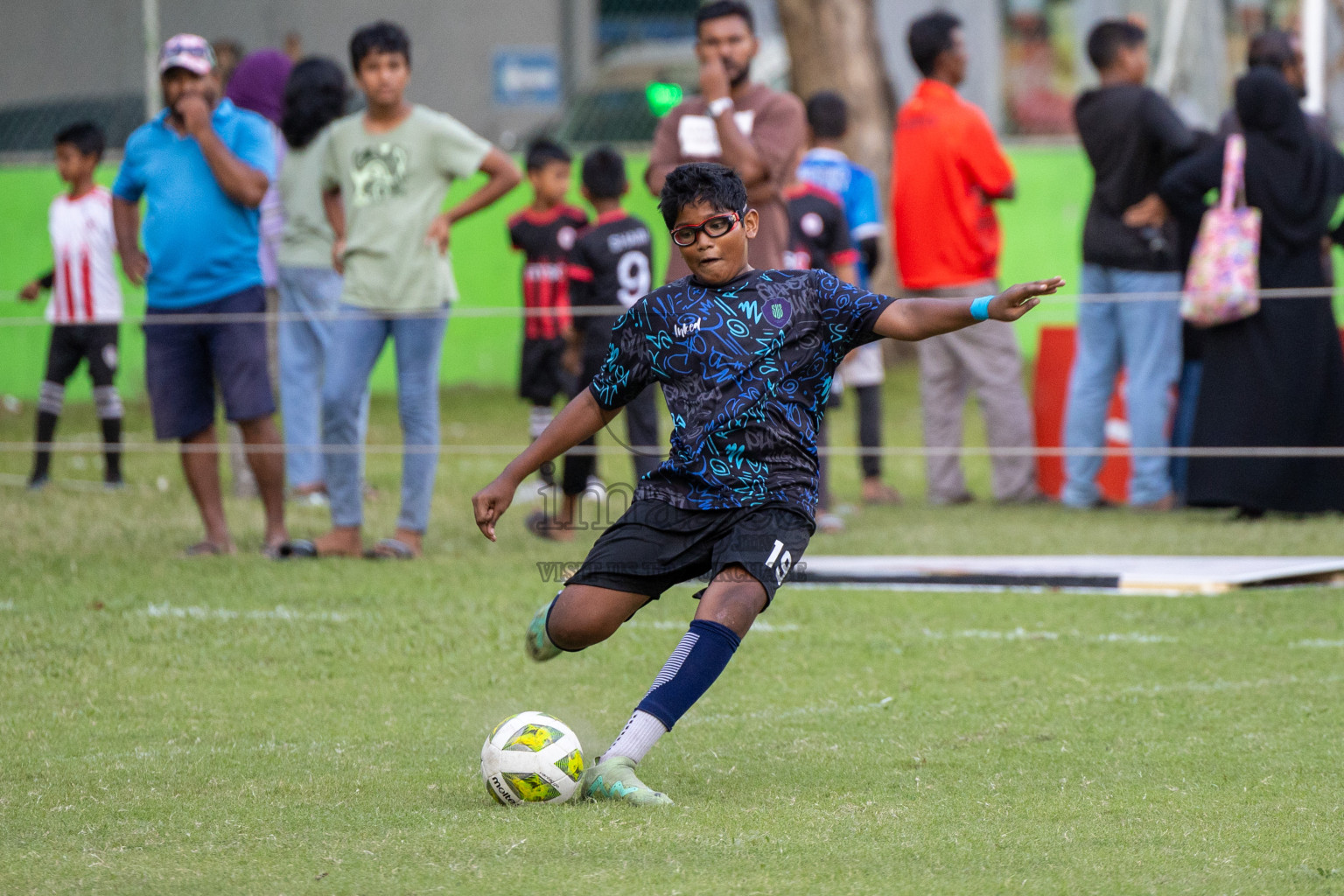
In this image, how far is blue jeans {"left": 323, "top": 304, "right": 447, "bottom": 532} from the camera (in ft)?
25.6

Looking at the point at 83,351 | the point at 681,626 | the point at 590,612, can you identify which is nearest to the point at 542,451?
the point at 590,612

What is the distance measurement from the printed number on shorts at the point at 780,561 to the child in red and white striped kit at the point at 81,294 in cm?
702

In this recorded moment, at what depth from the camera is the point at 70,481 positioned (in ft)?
35.5

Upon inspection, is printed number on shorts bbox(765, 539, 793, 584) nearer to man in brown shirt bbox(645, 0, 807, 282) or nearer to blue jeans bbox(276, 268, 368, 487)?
man in brown shirt bbox(645, 0, 807, 282)

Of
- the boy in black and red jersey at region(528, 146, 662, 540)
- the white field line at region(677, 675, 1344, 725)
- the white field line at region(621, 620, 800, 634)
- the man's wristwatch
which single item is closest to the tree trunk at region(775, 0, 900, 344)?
the boy in black and red jersey at region(528, 146, 662, 540)

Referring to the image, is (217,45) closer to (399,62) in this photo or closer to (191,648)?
(399,62)

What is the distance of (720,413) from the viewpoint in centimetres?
446

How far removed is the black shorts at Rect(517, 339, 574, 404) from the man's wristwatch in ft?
7.65

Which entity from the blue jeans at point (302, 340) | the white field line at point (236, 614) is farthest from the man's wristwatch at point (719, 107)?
the white field line at point (236, 614)

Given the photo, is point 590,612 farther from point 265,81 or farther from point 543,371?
point 265,81

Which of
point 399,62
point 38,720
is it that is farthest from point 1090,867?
point 399,62

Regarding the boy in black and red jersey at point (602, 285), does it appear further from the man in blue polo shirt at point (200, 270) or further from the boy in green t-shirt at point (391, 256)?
the man in blue polo shirt at point (200, 270)

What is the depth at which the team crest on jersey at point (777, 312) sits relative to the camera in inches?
178

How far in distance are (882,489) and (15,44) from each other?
31.6 ft
